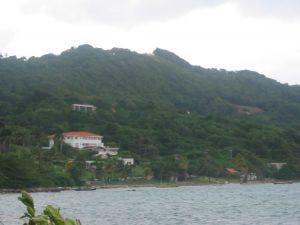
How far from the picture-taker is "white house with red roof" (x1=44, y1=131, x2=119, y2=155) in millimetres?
142150

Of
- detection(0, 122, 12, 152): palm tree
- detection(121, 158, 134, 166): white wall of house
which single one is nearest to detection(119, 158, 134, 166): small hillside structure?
detection(121, 158, 134, 166): white wall of house

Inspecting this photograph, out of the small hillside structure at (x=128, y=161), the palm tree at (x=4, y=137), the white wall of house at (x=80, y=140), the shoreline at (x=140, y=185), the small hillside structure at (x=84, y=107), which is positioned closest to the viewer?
the shoreline at (x=140, y=185)

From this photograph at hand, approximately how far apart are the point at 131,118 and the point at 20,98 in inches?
1289

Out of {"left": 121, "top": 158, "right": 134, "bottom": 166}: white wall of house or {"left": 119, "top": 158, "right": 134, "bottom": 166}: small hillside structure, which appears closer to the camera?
{"left": 119, "top": 158, "right": 134, "bottom": 166}: small hillside structure

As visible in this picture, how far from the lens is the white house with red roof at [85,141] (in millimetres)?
142150

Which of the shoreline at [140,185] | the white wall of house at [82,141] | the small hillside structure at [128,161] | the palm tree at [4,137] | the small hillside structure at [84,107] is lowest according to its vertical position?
the shoreline at [140,185]

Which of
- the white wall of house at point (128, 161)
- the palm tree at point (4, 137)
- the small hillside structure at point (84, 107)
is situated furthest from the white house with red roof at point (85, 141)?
the small hillside structure at point (84, 107)

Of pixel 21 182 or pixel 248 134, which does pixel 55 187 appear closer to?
pixel 21 182

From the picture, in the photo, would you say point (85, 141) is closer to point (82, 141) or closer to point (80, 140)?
point (82, 141)

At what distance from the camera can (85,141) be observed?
488 ft

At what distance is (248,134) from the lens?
183 metres

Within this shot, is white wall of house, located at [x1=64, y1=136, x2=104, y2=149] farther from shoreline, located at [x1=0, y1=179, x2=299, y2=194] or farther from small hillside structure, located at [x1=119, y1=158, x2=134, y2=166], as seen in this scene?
shoreline, located at [x1=0, y1=179, x2=299, y2=194]

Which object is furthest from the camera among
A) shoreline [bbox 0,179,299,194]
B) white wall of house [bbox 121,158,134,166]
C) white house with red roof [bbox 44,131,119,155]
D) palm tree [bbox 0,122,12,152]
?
white house with red roof [bbox 44,131,119,155]

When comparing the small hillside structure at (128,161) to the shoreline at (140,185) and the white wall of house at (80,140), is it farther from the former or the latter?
the white wall of house at (80,140)
